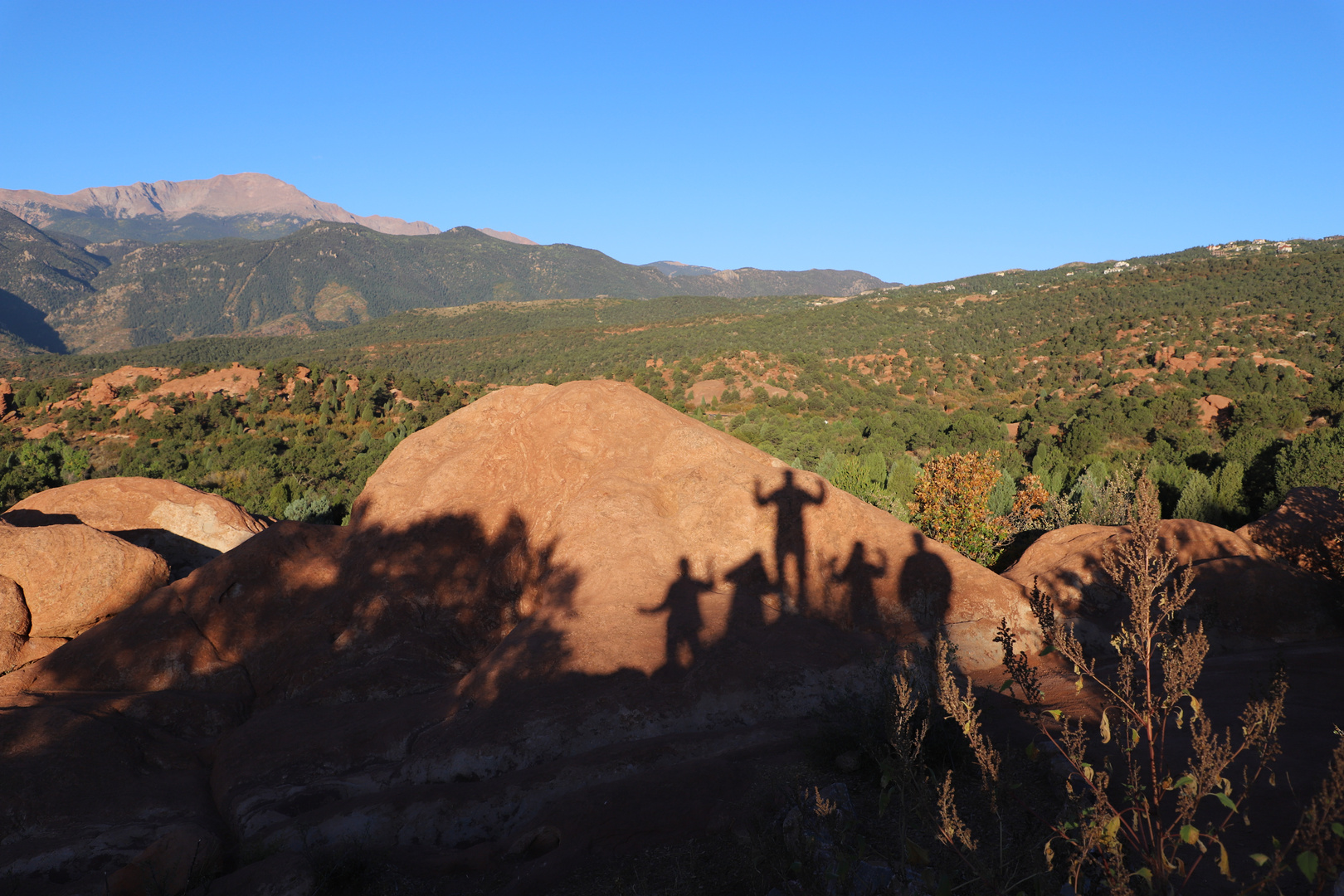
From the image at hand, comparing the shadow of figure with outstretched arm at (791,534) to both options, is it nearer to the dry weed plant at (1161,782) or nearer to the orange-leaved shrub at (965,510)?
the dry weed plant at (1161,782)

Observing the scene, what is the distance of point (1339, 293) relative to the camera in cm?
5509

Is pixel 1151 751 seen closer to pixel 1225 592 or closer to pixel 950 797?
pixel 950 797

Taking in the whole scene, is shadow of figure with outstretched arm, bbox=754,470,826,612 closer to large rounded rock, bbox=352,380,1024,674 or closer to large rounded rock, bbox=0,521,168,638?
large rounded rock, bbox=352,380,1024,674

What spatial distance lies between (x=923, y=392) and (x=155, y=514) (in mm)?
50655

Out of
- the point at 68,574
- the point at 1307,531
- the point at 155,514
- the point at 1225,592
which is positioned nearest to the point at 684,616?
the point at 1225,592

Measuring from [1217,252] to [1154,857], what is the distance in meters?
111

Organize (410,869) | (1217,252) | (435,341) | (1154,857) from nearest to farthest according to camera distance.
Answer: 1. (1154,857)
2. (410,869)
3. (1217,252)
4. (435,341)

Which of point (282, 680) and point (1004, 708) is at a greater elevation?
point (1004, 708)

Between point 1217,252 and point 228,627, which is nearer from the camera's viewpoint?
point 228,627

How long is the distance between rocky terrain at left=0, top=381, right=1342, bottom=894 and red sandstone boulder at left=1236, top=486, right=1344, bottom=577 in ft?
0.20

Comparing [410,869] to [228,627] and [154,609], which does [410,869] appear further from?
[154,609]

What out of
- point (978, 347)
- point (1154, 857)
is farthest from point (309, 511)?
point (978, 347)

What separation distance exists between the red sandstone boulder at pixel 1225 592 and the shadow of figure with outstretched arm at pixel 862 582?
2.49 metres

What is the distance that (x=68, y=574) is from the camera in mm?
14500
